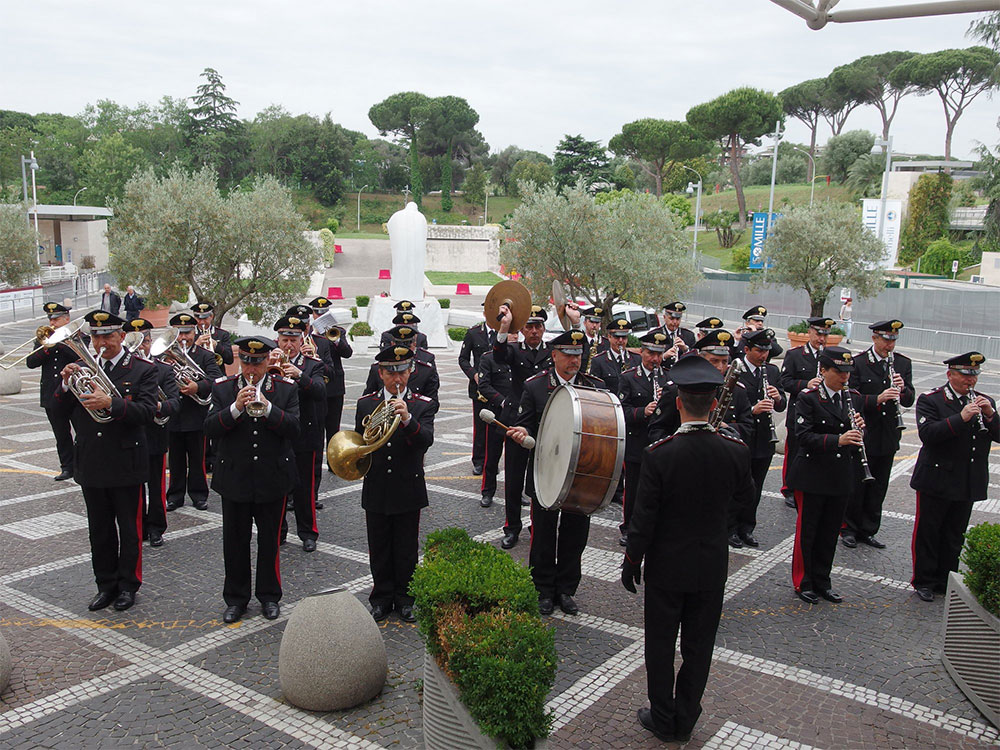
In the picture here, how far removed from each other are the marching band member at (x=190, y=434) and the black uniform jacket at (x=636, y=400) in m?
4.70

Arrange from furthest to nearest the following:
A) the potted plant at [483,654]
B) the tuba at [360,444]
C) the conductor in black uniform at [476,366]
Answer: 1. the conductor in black uniform at [476,366]
2. the tuba at [360,444]
3. the potted plant at [483,654]

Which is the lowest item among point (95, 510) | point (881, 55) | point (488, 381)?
point (95, 510)

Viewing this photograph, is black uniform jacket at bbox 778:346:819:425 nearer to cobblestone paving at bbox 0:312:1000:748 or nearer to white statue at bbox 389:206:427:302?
cobblestone paving at bbox 0:312:1000:748

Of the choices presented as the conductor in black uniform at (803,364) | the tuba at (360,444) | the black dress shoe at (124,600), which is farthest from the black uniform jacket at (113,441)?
the conductor in black uniform at (803,364)

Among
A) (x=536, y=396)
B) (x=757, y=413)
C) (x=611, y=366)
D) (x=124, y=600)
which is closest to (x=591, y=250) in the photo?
(x=611, y=366)

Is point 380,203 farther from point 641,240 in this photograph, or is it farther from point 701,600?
point 701,600

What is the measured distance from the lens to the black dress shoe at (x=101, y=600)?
6555mm

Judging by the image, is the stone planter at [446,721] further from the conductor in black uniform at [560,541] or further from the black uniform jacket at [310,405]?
the black uniform jacket at [310,405]

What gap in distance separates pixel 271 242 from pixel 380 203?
3402 inches

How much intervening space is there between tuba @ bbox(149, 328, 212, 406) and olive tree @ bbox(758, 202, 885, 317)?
23.7 metres

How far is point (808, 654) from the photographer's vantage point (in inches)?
237

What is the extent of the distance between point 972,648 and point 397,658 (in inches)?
152

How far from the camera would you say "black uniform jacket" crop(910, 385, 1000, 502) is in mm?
7055

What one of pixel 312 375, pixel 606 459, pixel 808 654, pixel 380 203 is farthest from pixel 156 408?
pixel 380 203
